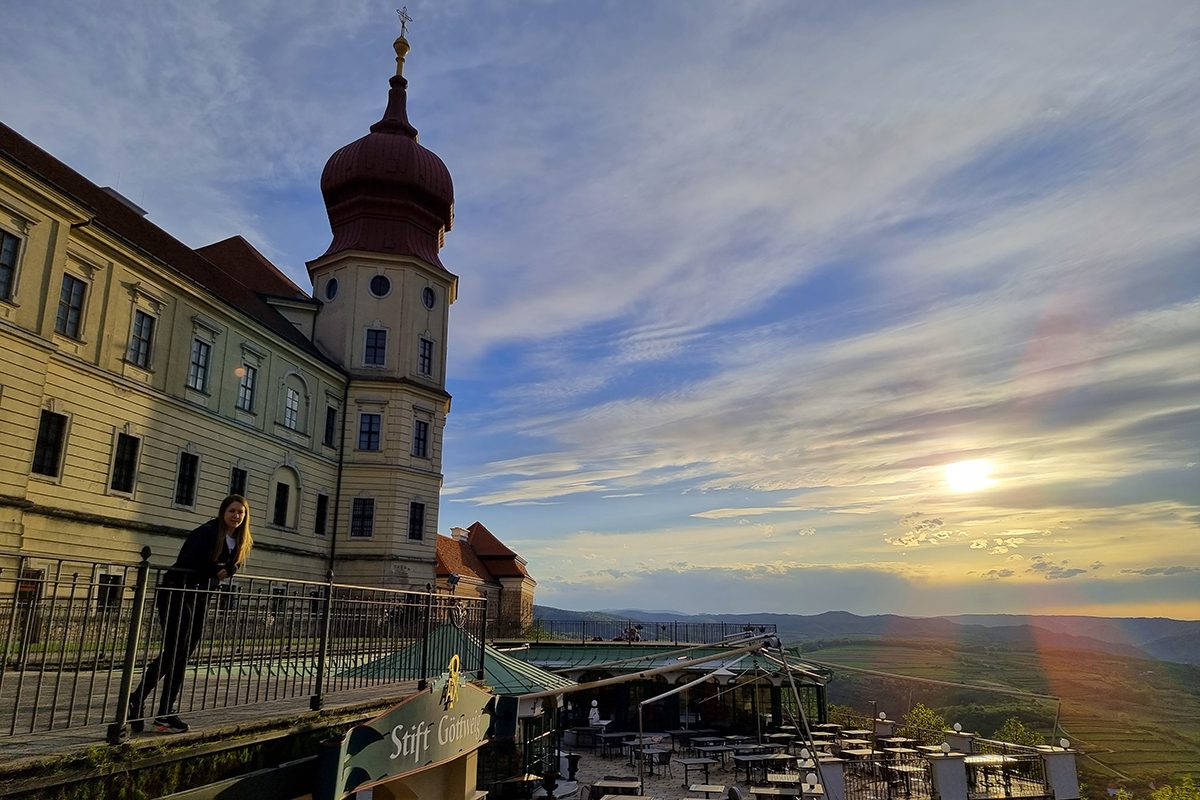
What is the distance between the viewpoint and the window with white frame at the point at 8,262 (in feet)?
63.5

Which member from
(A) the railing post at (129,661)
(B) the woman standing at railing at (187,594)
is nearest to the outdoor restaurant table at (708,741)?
(B) the woman standing at railing at (187,594)

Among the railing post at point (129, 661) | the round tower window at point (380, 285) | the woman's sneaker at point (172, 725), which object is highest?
the round tower window at point (380, 285)

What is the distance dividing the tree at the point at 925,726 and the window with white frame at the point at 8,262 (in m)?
31.7

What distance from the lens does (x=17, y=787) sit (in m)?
4.10

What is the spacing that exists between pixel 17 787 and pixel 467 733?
5631 millimetres

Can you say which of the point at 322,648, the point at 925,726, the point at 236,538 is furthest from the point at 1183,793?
the point at 236,538

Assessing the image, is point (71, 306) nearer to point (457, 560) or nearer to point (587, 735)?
point (587, 735)

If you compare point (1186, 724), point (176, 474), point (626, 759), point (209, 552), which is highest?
point (176, 474)

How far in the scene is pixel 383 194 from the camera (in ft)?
134

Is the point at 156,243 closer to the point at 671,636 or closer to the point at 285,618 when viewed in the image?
the point at 285,618

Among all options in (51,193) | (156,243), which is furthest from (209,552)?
(156,243)

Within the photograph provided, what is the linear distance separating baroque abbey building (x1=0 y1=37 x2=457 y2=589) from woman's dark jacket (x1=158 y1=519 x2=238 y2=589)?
12210 millimetres

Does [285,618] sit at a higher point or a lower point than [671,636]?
higher

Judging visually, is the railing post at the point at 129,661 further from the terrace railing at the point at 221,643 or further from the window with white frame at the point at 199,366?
the window with white frame at the point at 199,366
